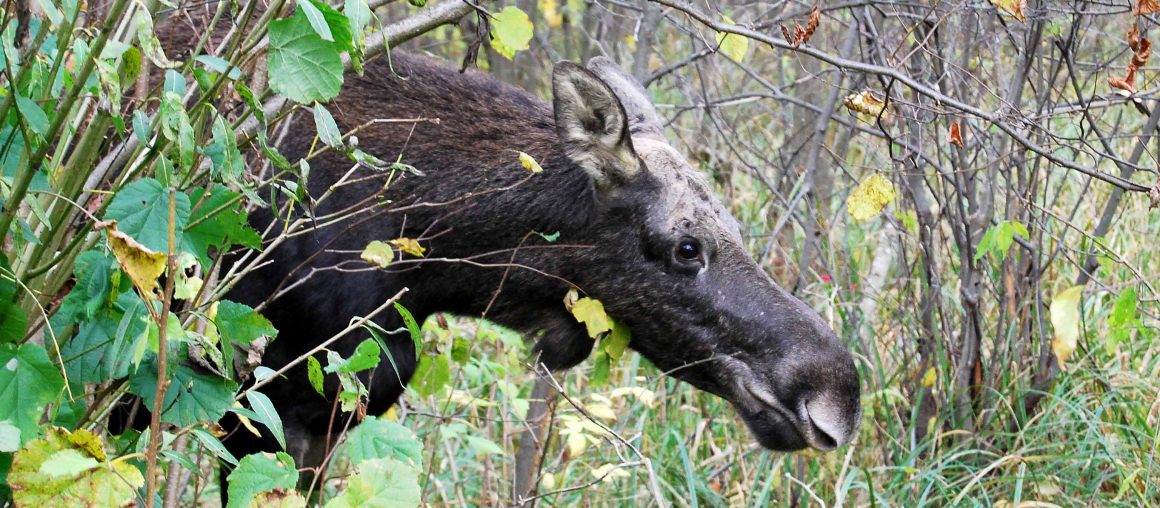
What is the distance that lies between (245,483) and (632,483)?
11.0ft

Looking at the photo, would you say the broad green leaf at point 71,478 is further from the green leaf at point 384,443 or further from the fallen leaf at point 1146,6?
the fallen leaf at point 1146,6

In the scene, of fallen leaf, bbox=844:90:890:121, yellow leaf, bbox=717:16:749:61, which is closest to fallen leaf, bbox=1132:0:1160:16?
fallen leaf, bbox=844:90:890:121

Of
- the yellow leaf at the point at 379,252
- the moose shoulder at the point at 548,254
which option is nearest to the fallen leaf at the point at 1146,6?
the moose shoulder at the point at 548,254

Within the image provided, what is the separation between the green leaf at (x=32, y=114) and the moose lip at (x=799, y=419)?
8.82 feet

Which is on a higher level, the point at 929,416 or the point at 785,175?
the point at 785,175

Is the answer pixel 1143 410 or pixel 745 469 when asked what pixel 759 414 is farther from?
pixel 1143 410

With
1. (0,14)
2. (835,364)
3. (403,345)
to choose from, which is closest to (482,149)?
(403,345)

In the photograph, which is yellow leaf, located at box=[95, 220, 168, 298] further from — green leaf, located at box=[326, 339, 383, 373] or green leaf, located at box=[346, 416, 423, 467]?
green leaf, located at box=[346, 416, 423, 467]

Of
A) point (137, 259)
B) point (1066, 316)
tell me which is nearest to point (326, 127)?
point (137, 259)

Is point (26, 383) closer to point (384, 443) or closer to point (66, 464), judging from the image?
point (66, 464)

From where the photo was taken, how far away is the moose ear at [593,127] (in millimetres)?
4441

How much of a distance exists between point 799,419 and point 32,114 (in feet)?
9.03

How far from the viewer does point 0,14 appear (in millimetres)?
3281

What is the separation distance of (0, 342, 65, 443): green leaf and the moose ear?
223cm
